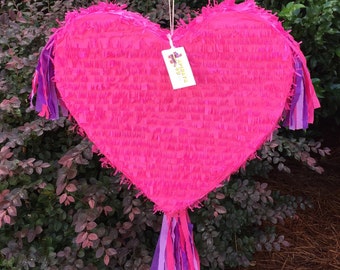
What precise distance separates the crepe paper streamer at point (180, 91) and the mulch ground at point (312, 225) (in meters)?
0.85

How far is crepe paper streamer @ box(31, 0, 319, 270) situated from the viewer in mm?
954

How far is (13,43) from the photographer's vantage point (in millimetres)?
1540

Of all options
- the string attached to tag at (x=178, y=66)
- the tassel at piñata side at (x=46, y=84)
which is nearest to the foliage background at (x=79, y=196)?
the tassel at piñata side at (x=46, y=84)

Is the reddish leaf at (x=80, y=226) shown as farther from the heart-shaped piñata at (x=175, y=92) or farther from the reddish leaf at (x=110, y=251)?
the heart-shaped piñata at (x=175, y=92)

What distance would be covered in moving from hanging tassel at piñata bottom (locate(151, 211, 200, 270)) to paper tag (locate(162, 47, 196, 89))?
302mm

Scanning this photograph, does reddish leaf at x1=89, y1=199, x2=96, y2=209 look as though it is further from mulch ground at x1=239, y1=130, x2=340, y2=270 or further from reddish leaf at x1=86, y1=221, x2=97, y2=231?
mulch ground at x1=239, y1=130, x2=340, y2=270

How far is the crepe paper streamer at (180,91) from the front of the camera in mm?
954

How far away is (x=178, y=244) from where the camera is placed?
3.71 ft

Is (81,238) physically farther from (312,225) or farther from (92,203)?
(312,225)

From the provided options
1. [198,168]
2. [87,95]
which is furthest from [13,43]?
[198,168]

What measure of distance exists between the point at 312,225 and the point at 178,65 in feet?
4.12

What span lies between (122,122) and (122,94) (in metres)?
0.06

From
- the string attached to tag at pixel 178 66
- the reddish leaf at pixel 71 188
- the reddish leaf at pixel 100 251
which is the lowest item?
the reddish leaf at pixel 100 251

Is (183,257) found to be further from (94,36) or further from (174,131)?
(94,36)
